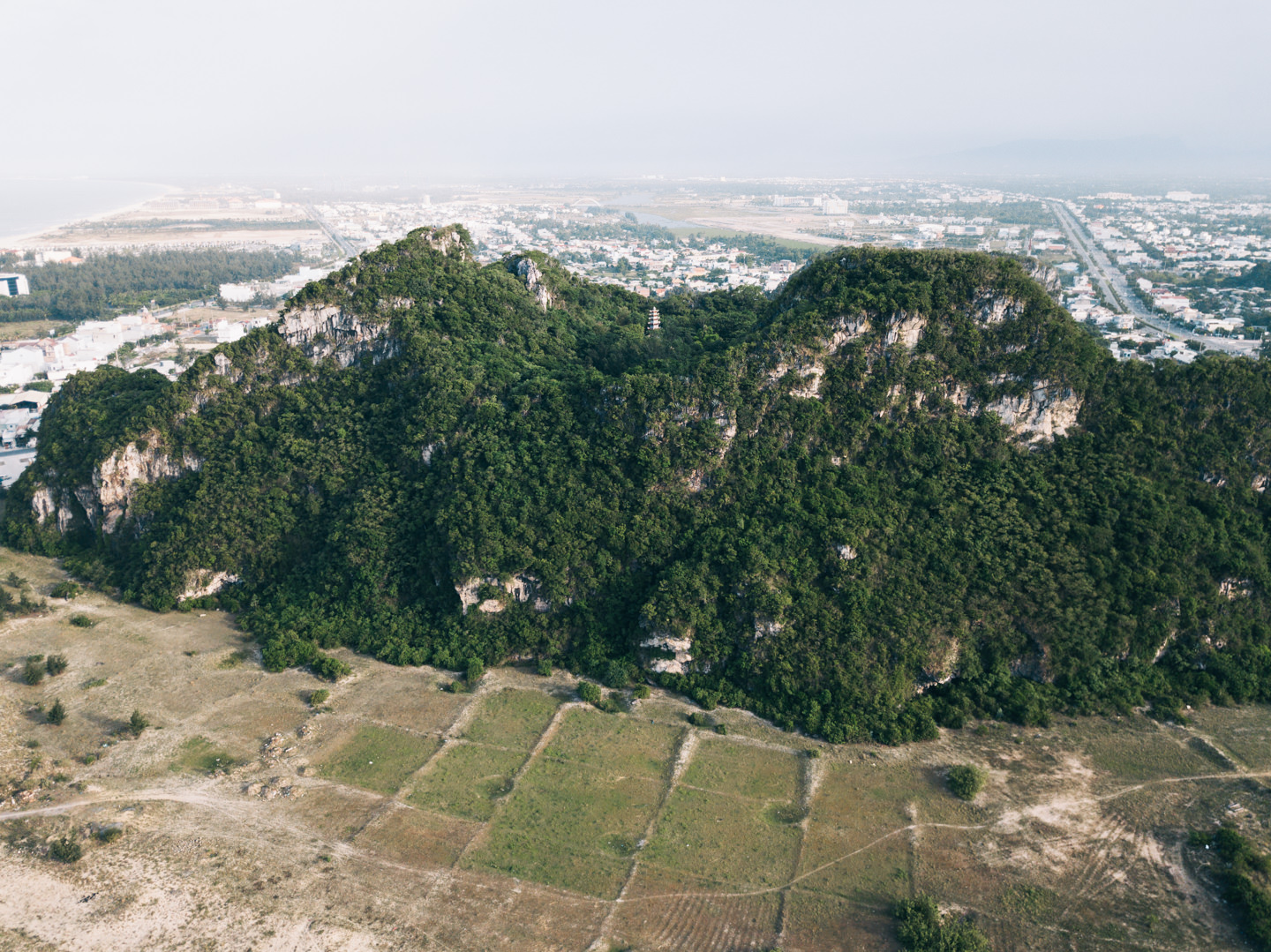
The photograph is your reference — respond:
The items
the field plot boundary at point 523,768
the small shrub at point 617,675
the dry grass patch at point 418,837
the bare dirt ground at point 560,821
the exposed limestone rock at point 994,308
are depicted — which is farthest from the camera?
the exposed limestone rock at point 994,308

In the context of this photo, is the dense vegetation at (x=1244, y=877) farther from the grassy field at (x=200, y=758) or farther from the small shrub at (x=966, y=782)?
the grassy field at (x=200, y=758)

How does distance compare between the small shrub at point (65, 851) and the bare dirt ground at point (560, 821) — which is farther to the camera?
the small shrub at point (65, 851)

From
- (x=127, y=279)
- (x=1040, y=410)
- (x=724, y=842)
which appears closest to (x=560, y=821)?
(x=724, y=842)

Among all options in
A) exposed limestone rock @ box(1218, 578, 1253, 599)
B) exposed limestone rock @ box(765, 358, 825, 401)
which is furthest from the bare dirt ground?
exposed limestone rock @ box(765, 358, 825, 401)

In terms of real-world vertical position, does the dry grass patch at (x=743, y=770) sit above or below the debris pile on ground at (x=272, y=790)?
above

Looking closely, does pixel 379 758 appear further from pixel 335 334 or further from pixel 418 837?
pixel 335 334

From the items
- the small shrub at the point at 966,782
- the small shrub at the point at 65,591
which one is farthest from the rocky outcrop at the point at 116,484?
the small shrub at the point at 966,782

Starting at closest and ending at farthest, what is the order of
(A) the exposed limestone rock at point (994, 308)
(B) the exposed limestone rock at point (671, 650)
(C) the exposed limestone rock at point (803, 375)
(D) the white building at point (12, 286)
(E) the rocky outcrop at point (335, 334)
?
1. (B) the exposed limestone rock at point (671, 650)
2. (C) the exposed limestone rock at point (803, 375)
3. (A) the exposed limestone rock at point (994, 308)
4. (E) the rocky outcrop at point (335, 334)
5. (D) the white building at point (12, 286)
